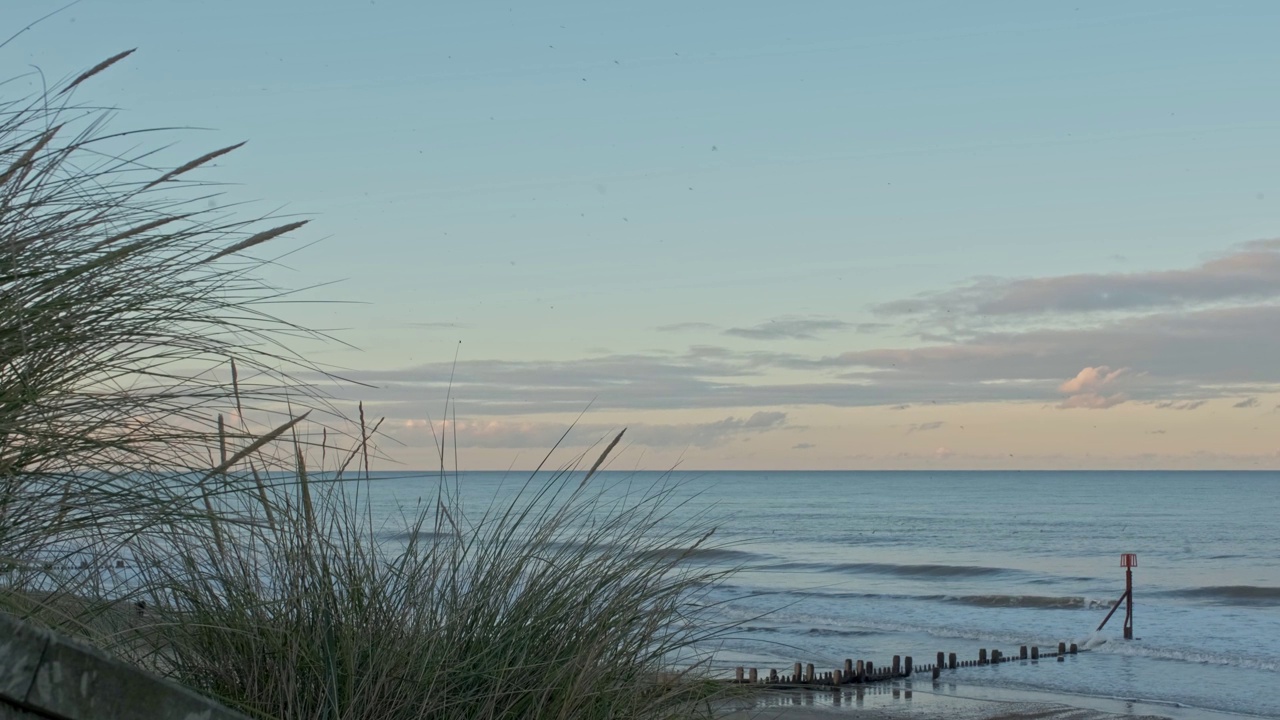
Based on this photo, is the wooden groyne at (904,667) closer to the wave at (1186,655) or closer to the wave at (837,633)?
the wave at (1186,655)

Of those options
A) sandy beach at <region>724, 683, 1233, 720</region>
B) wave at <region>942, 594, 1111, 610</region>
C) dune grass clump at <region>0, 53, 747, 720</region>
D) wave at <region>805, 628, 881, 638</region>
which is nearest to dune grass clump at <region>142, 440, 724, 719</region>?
dune grass clump at <region>0, 53, 747, 720</region>

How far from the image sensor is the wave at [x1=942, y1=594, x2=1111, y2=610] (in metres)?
31.2

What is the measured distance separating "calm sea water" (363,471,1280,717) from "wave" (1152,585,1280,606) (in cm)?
9

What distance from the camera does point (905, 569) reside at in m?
40.5

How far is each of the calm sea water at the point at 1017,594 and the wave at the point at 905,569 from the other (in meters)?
0.09

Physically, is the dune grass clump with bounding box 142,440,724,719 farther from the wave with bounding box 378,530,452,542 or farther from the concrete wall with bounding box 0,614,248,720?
the concrete wall with bounding box 0,614,248,720

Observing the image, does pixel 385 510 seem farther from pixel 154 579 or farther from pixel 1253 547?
pixel 1253 547

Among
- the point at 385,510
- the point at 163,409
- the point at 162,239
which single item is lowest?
the point at 385,510

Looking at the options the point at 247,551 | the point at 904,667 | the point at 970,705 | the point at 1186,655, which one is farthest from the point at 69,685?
the point at 1186,655

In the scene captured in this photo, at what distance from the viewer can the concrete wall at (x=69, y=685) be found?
69.4 inches

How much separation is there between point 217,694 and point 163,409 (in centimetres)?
78

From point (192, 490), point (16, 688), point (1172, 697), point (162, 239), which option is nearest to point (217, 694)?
point (192, 490)

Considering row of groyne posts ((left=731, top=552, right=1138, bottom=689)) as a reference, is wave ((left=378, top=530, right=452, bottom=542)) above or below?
above

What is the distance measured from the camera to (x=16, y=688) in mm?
1766
